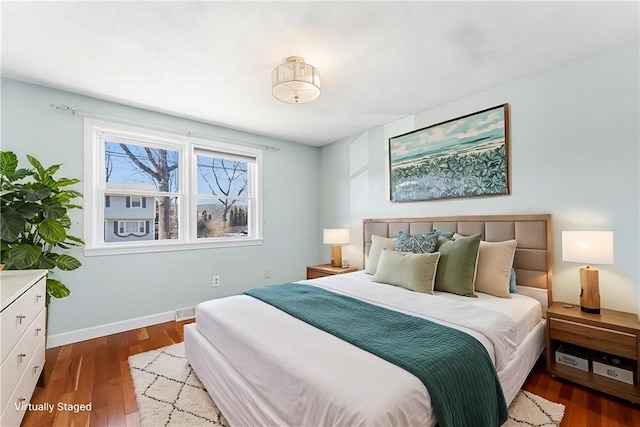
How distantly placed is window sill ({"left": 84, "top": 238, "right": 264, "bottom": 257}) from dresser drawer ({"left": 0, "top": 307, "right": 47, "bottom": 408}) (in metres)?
0.89

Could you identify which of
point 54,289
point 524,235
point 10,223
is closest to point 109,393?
Answer: point 54,289

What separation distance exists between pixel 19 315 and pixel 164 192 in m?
2.04

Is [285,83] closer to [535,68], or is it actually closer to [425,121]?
[425,121]

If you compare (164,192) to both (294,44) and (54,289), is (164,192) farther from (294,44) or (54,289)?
(294,44)

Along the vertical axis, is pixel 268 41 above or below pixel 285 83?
above

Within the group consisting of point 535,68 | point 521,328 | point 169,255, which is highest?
point 535,68

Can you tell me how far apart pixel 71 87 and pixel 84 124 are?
0.34 m

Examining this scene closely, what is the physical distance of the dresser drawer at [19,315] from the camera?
1.33 m

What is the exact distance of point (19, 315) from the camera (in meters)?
1.52

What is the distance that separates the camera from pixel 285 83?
6.78 ft

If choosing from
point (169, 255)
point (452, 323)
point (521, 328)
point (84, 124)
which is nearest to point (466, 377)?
point (452, 323)

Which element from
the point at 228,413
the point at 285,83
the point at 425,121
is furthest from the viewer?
the point at 425,121

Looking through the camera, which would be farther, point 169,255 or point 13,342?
point 169,255

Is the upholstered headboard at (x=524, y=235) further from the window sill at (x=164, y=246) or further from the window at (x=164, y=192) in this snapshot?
the window at (x=164, y=192)
